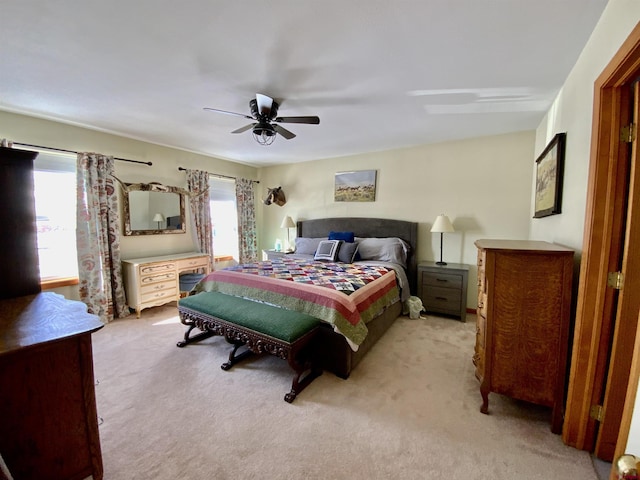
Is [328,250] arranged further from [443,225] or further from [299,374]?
[299,374]

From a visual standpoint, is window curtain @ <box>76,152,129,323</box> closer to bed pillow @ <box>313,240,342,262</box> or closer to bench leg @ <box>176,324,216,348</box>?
bench leg @ <box>176,324,216,348</box>

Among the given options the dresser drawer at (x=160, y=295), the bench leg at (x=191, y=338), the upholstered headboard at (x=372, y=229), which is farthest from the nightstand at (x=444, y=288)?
the dresser drawer at (x=160, y=295)

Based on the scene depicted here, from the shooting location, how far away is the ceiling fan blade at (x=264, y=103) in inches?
86.4

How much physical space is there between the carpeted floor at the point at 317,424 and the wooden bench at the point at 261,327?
0.50ft

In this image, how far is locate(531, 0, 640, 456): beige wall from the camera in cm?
121

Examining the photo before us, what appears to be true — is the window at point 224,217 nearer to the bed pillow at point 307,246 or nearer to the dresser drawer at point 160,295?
the dresser drawer at point 160,295

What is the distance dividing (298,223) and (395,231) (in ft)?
6.37

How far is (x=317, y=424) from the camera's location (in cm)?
172

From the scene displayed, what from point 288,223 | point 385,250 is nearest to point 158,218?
point 288,223

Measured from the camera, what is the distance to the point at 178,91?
7.72 feet

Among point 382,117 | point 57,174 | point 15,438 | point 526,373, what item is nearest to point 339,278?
point 526,373

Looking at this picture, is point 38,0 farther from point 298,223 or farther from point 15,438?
point 298,223

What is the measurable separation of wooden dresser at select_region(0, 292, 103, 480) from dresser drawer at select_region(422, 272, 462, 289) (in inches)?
137

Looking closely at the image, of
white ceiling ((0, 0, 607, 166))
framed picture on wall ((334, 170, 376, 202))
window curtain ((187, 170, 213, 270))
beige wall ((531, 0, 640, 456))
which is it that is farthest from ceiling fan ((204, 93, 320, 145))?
window curtain ((187, 170, 213, 270))
